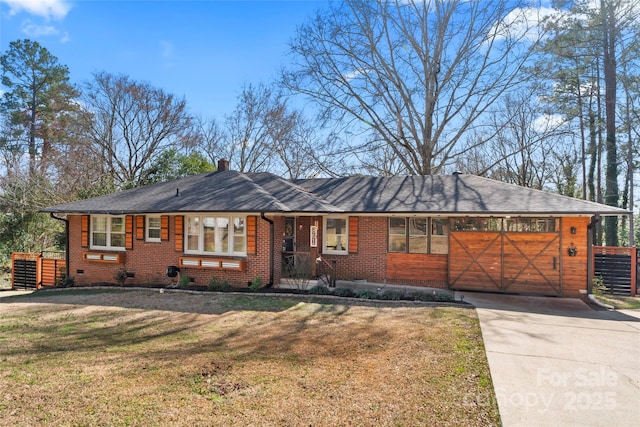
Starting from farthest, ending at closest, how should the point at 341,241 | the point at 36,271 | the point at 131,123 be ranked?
the point at 131,123, the point at 36,271, the point at 341,241

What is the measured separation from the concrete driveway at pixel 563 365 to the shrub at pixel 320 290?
13.3 feet

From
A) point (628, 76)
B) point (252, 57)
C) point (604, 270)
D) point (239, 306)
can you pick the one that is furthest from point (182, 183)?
point (628, 76)

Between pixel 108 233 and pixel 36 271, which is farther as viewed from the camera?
pixel 36 271

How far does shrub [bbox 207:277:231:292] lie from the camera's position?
35.0ft

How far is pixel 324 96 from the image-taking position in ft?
67.2

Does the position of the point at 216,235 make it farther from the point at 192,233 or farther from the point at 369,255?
the point at 369,255

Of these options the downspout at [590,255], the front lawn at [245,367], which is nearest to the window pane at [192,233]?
the front lawn at [245,367]

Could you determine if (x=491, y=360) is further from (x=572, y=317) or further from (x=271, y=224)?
(x=271, y=224)

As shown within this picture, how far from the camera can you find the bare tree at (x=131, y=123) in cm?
2425

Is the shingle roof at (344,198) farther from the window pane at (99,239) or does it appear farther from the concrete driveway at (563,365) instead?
the concrete driveway at (563,365)

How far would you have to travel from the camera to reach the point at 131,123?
24984 mm

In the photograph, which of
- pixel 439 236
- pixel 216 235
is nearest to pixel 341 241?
pixel 439 236

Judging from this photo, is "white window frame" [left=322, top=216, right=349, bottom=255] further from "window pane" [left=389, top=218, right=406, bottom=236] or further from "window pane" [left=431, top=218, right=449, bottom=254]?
"window pane" [left=431, top=218, right=449, bottom=254]

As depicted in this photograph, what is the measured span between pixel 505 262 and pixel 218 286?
28.8 feet
